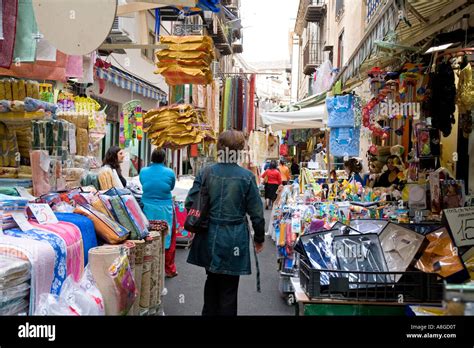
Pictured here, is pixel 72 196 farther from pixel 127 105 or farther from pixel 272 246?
pixel 127 105

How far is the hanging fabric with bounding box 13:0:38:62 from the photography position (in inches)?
154

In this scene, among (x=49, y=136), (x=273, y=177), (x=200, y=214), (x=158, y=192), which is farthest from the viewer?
(x=273, y=177)

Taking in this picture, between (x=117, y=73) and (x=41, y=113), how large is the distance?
20.1 feet

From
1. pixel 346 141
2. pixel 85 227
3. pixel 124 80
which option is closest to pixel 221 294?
pixel 85 227

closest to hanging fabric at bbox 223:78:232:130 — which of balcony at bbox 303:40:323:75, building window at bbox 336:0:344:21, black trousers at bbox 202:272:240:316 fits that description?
building window at bbox 336:0:344:21

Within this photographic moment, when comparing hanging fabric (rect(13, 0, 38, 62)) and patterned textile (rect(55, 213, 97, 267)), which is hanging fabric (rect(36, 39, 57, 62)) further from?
patterned textile (rect(55, 213, 97, 267))

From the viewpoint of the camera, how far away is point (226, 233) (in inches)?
155

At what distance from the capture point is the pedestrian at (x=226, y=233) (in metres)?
3.91

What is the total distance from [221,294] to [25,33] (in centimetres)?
258

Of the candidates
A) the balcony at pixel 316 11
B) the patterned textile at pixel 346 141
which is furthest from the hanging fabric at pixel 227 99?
the balcony at pixel 316 11

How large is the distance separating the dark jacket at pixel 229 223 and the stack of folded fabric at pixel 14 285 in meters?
1.67

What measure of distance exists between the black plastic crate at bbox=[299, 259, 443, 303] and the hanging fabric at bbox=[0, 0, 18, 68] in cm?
278

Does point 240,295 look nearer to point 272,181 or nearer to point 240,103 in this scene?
point 272,181

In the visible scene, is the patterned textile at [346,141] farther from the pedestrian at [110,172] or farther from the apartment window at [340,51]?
the apartment window at [340,51]
